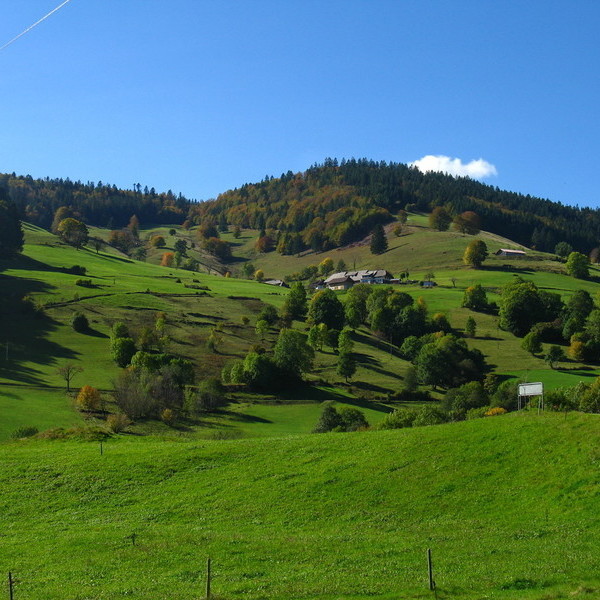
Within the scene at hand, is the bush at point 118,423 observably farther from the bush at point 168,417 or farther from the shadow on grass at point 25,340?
the shadow on grass at point 25,340

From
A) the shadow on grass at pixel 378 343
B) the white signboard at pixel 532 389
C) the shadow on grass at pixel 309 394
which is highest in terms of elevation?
the shadow on grass at pixel 378 343

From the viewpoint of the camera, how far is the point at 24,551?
29.9m

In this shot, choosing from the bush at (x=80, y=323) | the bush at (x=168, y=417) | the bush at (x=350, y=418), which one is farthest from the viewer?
the bush at (x=80, y=323)

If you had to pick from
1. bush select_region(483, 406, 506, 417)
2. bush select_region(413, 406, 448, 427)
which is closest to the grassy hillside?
bush select_region(413, 406, 448, 427)

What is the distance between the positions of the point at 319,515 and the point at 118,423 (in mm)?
46913

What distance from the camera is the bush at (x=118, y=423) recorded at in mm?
74375

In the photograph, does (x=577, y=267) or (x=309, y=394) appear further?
(x=577, y=267)

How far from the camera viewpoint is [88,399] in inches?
3482

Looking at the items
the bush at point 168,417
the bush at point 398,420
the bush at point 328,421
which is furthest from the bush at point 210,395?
the bush at point 398,420

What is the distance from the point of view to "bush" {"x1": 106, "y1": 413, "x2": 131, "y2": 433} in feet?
244

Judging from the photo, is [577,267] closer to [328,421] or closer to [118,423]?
[328,421]

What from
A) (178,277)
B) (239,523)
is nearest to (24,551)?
(239,523)

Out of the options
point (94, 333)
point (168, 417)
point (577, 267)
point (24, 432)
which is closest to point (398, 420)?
point (168, 417)

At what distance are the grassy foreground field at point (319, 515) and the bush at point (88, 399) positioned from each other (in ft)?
122
